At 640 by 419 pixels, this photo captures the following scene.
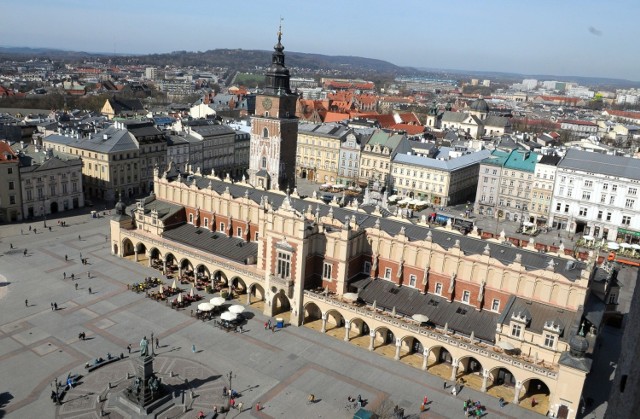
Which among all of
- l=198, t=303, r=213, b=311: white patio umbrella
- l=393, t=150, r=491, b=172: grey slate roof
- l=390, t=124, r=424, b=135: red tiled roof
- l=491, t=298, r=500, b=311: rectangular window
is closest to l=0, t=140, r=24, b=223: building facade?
l=198, t=303, r=213, b=311: white patio umbrella

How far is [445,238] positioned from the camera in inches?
2542

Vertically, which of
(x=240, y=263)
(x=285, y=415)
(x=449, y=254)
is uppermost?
(x=449, y=254)

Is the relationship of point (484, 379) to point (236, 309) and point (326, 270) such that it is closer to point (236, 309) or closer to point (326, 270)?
point (326, 270)

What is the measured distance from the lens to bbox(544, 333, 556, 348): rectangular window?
168 feet

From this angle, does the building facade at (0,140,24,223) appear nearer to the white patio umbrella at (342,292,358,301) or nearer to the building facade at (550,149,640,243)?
the white patio umbrella at (342,292,358,301)

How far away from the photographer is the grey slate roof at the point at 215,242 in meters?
74.2

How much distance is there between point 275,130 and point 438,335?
52.7m

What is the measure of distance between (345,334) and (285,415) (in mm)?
15946

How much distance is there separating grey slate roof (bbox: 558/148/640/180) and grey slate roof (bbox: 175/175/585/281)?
2265 inches

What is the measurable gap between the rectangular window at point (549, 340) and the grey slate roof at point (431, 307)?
520cm

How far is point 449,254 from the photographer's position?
60.7 m

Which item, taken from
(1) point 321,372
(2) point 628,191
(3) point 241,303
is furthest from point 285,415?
(2) point 628,191

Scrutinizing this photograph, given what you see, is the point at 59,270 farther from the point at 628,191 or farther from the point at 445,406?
the point at 628,191

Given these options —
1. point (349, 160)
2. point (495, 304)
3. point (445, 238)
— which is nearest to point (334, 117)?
point (349, 160)
